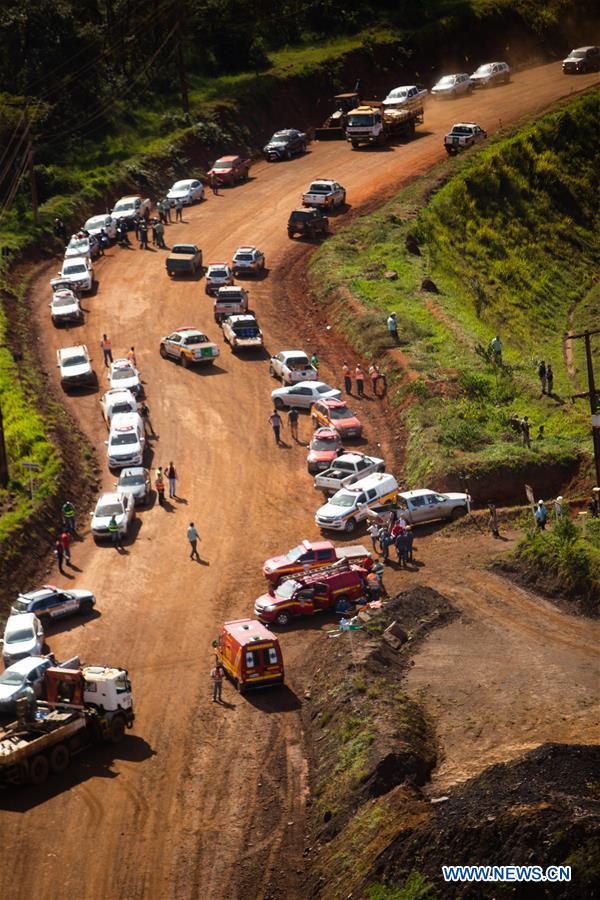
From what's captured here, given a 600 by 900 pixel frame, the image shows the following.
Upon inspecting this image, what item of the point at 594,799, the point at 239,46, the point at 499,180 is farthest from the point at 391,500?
the point at 239,46

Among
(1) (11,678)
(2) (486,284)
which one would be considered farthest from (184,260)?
(1) (11,678)

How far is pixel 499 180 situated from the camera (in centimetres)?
8950

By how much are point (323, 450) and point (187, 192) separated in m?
34.6

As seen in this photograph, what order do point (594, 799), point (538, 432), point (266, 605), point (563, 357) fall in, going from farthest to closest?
point (563, 357)
point (538, 432)
point (266, 605)
point (594, 799)

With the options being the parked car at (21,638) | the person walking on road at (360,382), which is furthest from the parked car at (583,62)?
the parked car at (21,638)

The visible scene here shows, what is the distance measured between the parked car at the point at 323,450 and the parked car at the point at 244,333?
35.6ft

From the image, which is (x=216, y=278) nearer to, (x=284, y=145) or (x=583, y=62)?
(x=284, y=145)

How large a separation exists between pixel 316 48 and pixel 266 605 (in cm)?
7308

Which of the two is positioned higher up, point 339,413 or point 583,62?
point 339,413

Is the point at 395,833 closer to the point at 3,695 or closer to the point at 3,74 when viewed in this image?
the point at 3,695

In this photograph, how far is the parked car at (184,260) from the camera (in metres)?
75.4

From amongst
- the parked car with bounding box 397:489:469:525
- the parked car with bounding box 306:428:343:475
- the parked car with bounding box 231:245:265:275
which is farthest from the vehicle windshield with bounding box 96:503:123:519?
the parked car with bounding box 231:245:265:275

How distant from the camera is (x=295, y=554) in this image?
156 ft

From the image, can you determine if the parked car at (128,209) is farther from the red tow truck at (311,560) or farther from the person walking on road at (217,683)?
the person walking on road at (217,683)
